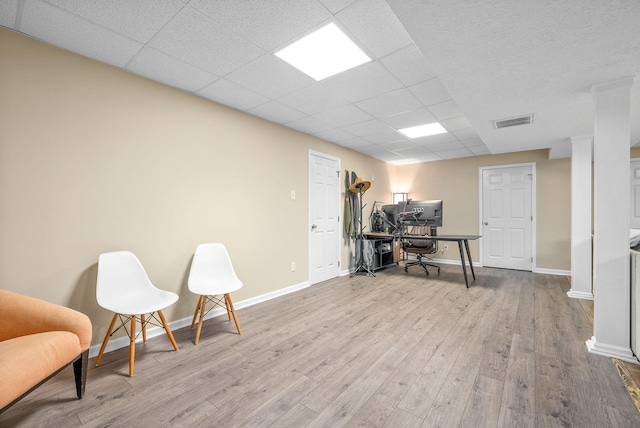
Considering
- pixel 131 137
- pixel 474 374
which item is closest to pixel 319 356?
pixel 474 374

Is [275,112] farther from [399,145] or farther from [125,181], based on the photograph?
[399,145]

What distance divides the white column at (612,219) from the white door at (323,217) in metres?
3.21

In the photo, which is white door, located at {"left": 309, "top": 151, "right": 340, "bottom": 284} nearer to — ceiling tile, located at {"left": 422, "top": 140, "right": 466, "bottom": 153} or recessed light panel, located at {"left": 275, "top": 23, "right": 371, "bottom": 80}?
ceiling tile, located at {"left": 422, "top": 140, "right": 466, "bottom": 153}

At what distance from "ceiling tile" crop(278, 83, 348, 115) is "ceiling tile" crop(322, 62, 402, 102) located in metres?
0.10

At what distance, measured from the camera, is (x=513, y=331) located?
8.57 ft

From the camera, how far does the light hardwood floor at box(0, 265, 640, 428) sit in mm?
1511

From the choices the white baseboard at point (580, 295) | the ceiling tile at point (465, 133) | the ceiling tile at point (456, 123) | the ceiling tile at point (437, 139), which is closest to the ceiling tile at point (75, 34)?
the ceiling tile at point (456, 123)

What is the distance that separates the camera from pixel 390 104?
314 cm

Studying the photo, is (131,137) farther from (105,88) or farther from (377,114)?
(377,114)

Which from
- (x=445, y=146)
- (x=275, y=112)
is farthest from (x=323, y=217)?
(x=445, y=146)

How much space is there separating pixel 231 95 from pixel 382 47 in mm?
1642

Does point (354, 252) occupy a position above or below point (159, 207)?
below

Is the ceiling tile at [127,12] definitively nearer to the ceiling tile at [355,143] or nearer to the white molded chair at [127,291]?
the white molded chair at [127,291]

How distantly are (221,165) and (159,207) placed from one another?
2.69 feet
